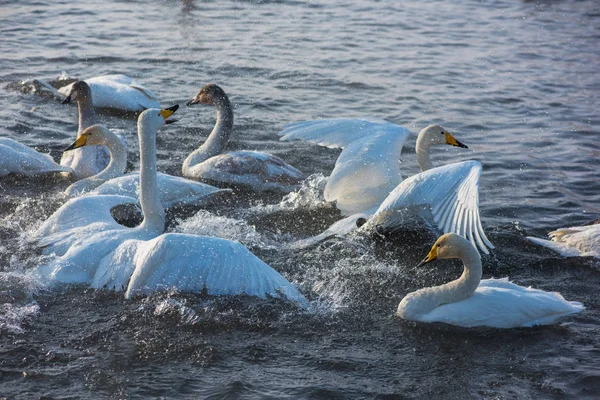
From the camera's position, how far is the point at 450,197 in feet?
21.9

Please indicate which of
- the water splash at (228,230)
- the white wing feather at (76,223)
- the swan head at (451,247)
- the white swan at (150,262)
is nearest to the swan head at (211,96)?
the water splash at (228,230)

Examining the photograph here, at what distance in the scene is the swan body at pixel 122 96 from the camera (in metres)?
10.8

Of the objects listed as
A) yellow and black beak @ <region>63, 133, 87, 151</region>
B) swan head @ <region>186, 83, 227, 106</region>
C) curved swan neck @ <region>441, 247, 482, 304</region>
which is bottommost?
curved swan neck @ <region>441, 247, 482, 304</region>

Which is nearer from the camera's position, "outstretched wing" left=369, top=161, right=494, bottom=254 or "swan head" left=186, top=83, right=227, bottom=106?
"outstretched wing" left=369, top=161, right=494, bottom=254

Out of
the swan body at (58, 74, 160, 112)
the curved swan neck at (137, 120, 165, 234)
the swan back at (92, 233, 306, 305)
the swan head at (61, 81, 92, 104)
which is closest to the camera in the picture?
the swan back at (92, 233, 306, 305)

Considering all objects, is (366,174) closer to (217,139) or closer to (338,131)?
(338,131)

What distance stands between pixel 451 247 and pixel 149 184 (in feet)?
7.53

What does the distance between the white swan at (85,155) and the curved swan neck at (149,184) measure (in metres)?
2.12

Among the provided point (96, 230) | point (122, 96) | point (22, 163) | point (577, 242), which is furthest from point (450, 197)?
point (122, 96)

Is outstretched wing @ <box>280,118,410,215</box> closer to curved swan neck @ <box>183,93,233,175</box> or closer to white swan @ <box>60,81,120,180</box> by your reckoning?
curved swan neck @ <box>183,93,233,175</box>

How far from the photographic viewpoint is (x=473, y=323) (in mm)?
5992

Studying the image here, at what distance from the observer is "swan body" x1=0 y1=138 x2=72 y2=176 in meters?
8.52

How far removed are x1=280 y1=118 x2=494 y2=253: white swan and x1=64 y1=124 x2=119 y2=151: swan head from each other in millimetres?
1654

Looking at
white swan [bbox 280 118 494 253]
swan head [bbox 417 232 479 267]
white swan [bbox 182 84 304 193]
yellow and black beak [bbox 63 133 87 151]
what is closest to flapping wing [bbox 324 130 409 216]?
white swan [bbox 280 118 494 253]
